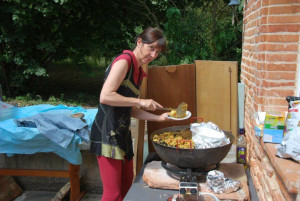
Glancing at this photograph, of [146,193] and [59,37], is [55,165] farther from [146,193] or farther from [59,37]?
[59,37]

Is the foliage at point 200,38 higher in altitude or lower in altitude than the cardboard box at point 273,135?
higher

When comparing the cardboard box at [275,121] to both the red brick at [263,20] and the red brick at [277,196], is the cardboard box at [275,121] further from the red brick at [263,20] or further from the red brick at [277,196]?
the red brick at [263,20]

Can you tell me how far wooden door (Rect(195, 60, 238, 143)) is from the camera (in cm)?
341

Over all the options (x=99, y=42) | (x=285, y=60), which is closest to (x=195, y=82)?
(x=285, y=60)

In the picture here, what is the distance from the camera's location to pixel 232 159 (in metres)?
3.14

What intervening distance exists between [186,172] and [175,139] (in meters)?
0.30

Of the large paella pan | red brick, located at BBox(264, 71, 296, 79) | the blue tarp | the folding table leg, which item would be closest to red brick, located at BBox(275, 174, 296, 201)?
the large paella pan

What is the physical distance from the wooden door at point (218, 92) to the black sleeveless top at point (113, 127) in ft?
4.21

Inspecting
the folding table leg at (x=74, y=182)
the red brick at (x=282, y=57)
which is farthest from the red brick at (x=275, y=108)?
the folding table leg at (x=74, y=182)

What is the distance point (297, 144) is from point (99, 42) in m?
7.01

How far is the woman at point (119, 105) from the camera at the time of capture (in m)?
2.21

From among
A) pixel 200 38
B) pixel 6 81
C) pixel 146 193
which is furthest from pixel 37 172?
pixel 6 81

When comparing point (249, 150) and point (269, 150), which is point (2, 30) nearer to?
point (249, 150)

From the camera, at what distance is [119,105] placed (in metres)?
2.24
